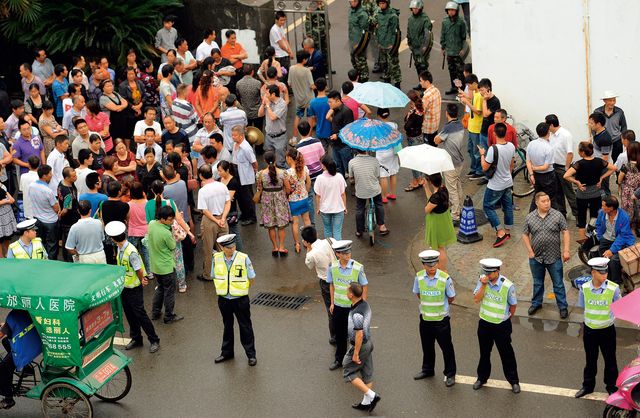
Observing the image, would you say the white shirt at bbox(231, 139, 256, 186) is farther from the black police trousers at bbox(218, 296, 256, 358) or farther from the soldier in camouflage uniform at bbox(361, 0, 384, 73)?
the soldier in camouflage uniform at bbox(361, 0, 384, 73)

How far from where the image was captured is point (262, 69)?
2033 cm

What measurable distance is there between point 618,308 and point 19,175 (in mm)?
10583

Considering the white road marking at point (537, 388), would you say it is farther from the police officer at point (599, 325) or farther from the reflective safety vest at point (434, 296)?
the reflective safety vest at point (434, 296)

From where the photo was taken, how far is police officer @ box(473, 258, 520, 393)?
11.9 meters

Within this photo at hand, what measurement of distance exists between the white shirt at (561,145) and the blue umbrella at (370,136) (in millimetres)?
2325

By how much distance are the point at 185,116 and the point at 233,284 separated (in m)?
6.06

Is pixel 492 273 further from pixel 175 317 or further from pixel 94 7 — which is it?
pixel 94 7

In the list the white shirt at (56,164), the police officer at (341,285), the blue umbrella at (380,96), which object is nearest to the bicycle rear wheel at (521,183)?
the blue umbrella at (380,96)

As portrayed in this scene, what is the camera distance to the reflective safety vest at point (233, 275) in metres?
12.8

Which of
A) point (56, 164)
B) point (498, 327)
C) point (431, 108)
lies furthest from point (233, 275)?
point (431, 108)

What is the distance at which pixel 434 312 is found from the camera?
481 inches

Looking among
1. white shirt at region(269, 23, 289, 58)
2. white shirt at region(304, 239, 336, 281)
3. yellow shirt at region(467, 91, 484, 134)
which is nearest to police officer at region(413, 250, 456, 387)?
white shirt at region(304, 239, 336, 281)

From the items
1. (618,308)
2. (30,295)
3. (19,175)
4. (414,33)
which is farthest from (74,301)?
(414,33)

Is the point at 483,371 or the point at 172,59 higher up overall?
the point at 172,59
